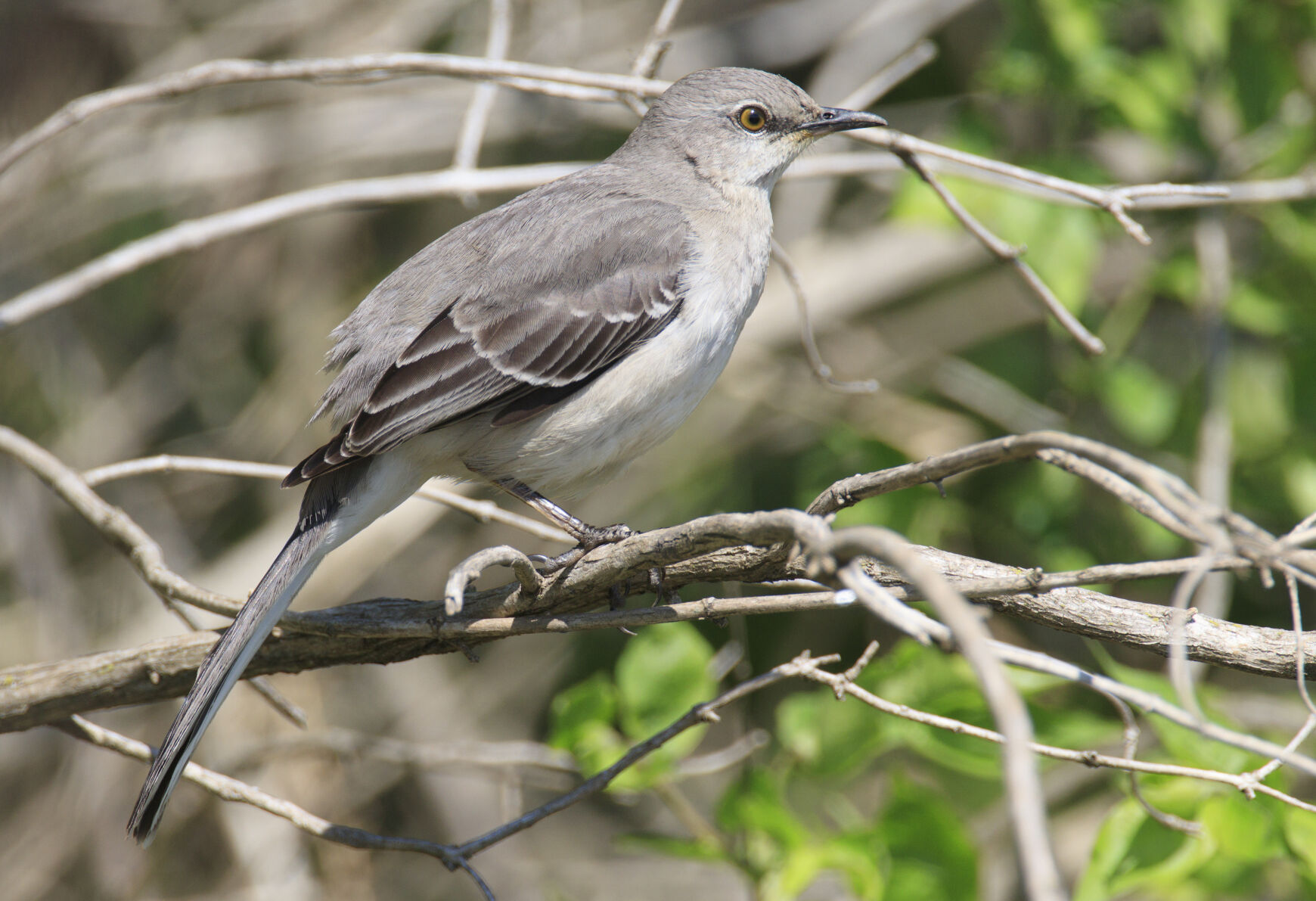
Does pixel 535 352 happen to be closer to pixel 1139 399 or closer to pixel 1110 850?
pixel 1110 850

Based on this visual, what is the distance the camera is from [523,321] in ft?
12.0

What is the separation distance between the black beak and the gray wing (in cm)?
67

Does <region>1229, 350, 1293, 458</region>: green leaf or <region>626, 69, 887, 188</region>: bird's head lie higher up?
<region>626, 69, 887, 188</region>: bird's head

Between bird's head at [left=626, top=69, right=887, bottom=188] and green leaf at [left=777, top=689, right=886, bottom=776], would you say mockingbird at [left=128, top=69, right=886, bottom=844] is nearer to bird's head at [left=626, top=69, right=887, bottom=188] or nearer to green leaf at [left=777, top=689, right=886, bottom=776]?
bird's head at [left=626, top=69, right=887, bottom=188]

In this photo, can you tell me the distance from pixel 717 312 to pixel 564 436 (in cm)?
66

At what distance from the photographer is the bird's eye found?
170 inches

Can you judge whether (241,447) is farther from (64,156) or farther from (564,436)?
(564,436)

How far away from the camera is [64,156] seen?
6.47m

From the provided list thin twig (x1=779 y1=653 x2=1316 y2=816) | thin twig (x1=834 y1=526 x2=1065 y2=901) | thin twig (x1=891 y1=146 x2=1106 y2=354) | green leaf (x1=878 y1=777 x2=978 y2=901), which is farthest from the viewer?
green leaf (x1=878 y1=777 x2=978 y2=901)

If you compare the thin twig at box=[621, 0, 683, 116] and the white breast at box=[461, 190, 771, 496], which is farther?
the thin twig at box=[621, 0, 683, 116]

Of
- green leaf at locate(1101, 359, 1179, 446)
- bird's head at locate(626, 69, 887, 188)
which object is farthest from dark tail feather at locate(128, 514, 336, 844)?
green leaf at locate(1101, 359, 1179, 446)

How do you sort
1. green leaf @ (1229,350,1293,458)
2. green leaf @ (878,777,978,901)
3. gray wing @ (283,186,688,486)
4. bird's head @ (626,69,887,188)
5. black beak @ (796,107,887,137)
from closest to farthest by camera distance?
1. green leaf @ (878,777,978,901)
2. gray wing @ (283,186,688,486)
3. black beak @ (796,107,887,137)
4. bird's head @ (626,69,887,188)
5. green leaf @ (1229,350,1293,458)

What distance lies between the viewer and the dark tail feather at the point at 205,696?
2.80m

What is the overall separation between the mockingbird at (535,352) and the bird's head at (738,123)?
0.25 metres
